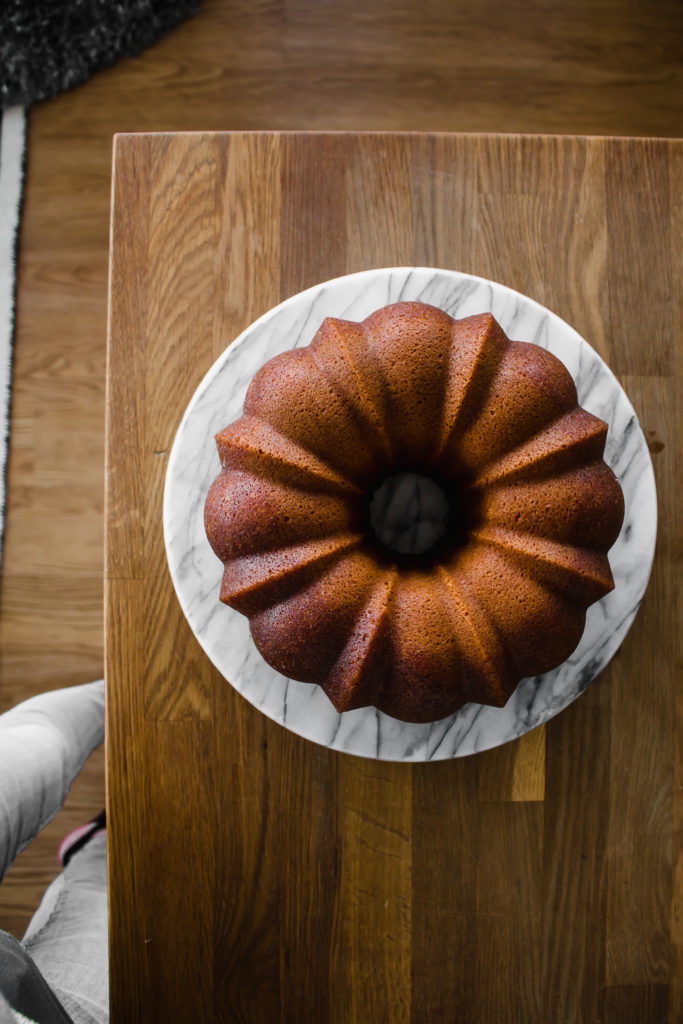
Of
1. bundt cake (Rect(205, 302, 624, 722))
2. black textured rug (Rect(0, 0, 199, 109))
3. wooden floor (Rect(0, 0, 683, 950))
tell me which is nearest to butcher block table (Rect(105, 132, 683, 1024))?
bundt cake (Rect(205, 302, 624, 722))

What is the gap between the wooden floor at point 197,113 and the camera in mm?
1422

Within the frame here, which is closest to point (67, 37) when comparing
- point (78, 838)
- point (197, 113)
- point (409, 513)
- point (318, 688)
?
point (197, 113)

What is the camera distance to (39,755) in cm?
109

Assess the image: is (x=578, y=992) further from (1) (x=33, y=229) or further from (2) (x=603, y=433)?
(1) (x=33, y=229)

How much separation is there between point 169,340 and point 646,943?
38.4 inches

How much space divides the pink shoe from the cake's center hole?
2.93 ft

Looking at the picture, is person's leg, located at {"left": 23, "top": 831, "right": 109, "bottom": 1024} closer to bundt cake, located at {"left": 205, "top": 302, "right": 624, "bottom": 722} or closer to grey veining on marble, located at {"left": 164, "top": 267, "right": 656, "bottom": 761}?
grey veining on marble, located at {"left": 164, "top": 267, "right": 656, "bottom": 761}

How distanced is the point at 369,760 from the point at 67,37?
138 centimetres

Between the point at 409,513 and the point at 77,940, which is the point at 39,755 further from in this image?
the point at 409,513

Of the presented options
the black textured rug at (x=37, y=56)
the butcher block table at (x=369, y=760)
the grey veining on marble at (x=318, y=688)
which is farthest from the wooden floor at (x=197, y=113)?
the grey veining on marble at (x=318, y=688)

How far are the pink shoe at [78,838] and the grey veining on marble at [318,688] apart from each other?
2.35 feet

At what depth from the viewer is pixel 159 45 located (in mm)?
1418

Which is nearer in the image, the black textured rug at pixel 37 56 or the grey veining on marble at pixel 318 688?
the grey veining on marble at pixel 318 688

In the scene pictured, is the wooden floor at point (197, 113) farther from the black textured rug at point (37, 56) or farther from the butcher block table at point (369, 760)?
the butcher block table at point (369, 760)
